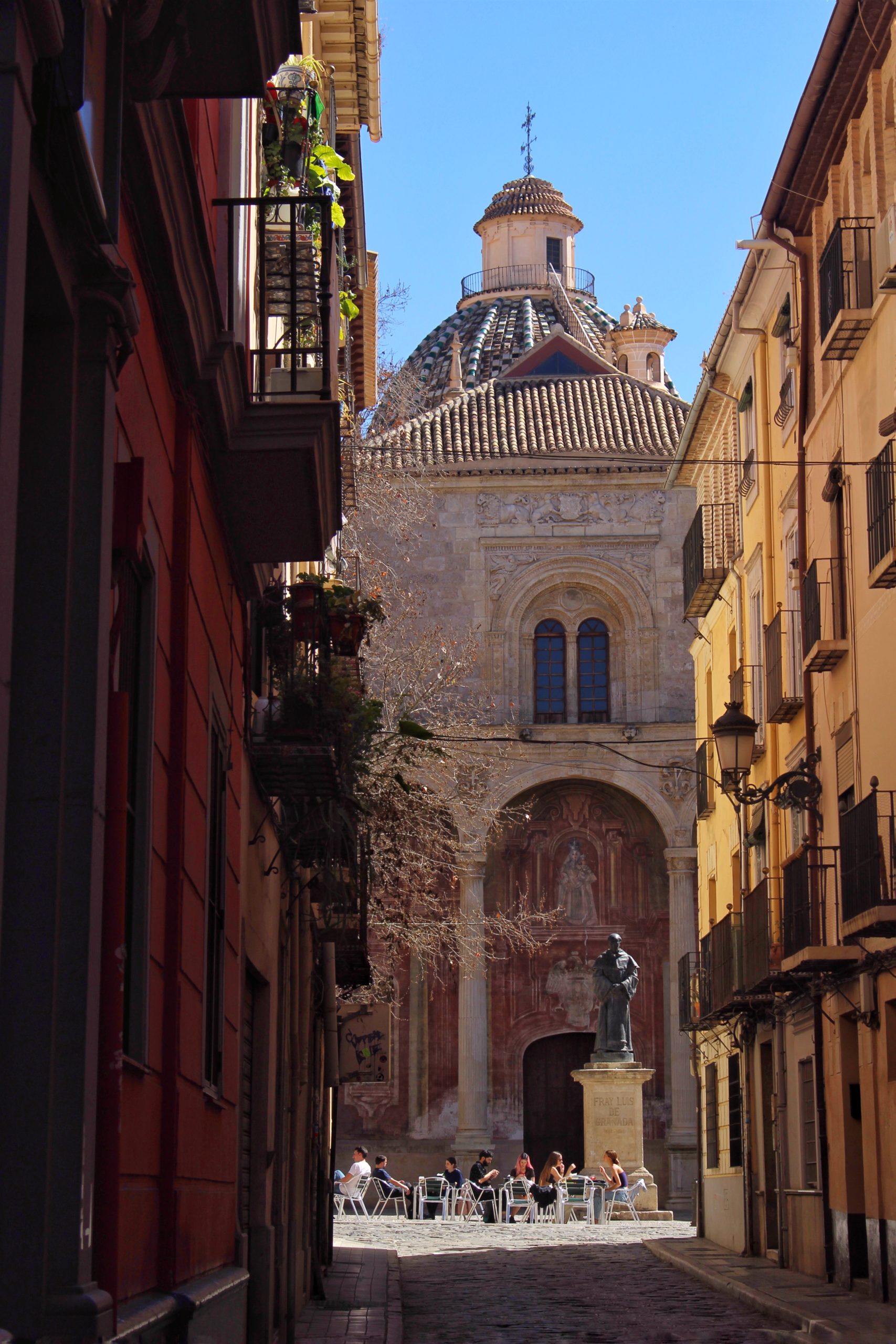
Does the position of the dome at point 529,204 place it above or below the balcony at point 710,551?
above

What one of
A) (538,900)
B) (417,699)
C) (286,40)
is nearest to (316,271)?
(286,40)

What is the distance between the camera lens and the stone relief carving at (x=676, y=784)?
42.7m

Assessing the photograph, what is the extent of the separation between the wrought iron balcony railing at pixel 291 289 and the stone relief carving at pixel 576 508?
3359cm

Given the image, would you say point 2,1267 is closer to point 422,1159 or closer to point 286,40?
point 286,40

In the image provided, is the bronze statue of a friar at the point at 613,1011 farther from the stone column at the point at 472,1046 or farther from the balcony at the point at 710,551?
the balcony at the point at 710,551

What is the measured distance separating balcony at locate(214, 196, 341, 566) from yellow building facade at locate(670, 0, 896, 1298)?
6607 mm

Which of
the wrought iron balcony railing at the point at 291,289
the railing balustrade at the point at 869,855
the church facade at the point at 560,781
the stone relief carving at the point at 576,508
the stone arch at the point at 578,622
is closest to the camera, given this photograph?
the wrought iron balcony railing at the point at 291,289

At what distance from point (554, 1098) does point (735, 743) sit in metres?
25.9

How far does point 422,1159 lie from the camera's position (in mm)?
41906

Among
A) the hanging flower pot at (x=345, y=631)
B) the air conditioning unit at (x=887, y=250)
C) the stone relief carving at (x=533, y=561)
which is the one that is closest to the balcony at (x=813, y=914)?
the air conditioning unit at (x=887, y=250)

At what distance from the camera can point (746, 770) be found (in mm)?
18500

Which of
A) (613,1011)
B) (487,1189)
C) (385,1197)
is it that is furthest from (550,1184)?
(385,1197)

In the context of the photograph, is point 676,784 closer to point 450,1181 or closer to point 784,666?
point 450,1181

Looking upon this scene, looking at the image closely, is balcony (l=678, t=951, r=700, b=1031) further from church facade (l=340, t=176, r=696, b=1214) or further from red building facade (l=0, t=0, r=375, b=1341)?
red building facade (l=0, t=0, r=375, b=1341)
